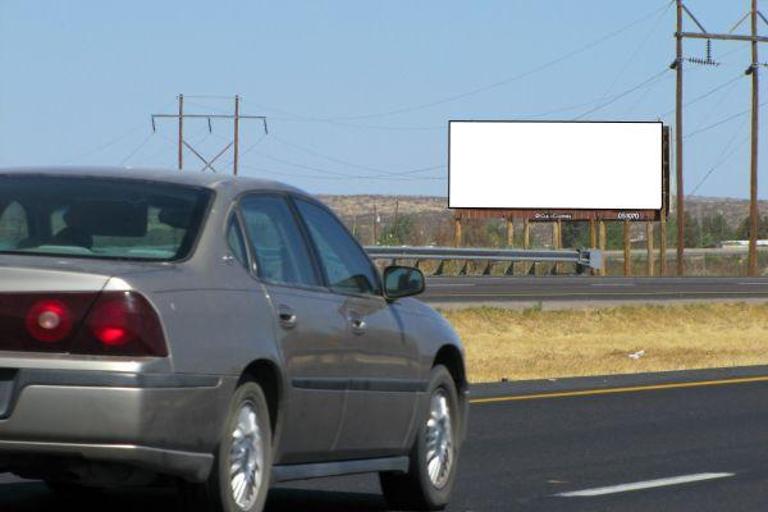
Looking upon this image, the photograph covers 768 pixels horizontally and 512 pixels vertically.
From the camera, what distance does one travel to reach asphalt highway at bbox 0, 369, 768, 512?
1041 cm

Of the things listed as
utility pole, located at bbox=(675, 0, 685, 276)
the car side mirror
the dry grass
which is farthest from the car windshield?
utility pole, located at bbox=(675, 0, 685, 276)

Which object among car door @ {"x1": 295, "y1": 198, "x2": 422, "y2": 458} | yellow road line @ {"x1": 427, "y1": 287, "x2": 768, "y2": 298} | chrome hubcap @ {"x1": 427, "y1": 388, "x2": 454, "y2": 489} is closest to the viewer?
car door @ {"x1": 295, "y1": 198, "x2": 422, "y2": 458}

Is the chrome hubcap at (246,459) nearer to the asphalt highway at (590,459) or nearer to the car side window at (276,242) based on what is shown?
the car side window at (276,242)

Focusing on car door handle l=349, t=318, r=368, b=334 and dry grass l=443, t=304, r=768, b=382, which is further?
dry grass l=443, t=304, r=768, b=382

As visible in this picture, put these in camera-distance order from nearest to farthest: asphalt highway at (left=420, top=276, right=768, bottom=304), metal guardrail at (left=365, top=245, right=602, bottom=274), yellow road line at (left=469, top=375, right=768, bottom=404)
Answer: yellow road line at (left=469, top=375, right=768, bottom=404) < asphalt highway at (left=420, top=276, right=768, bottom=304) < metal guardrail at (left=365, top=245, right=602, bottom=274)

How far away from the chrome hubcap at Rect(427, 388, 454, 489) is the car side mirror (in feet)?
2.18

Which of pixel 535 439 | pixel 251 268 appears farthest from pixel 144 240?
pixel 535 439

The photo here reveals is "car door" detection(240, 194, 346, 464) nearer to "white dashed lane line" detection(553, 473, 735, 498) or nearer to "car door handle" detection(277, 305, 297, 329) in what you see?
"car door handle" detection(277, 305, 297, 329)

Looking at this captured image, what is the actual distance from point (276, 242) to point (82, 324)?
1.54 m

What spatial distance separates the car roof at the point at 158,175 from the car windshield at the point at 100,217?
1.8 inches

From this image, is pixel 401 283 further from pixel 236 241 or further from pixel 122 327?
pixel 122 327

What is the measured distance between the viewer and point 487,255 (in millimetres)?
56469

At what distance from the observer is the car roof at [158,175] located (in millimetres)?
8742

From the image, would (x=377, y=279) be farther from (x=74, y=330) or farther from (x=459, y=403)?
(x=74, y=330)
